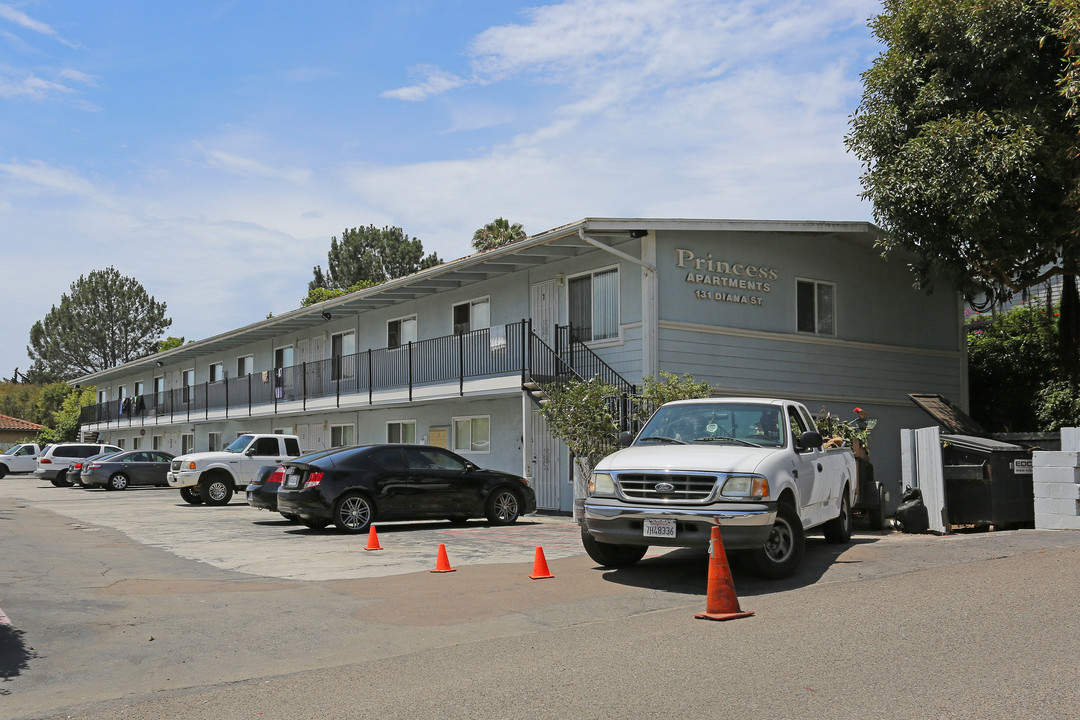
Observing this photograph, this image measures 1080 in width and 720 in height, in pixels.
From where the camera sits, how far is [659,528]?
919 cm

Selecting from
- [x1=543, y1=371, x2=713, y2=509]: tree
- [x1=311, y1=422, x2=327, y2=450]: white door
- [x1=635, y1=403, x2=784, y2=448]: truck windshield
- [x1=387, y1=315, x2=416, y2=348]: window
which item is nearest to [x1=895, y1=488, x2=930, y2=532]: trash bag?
[x1=543, y1=371, x2=713, y2=509]: tree

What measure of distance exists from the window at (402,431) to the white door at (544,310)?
20.3 ft

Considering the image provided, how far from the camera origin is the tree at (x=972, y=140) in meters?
16.5

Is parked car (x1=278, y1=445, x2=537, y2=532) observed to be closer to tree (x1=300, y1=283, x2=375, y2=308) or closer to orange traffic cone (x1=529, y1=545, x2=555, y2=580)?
orange traffic cone (x1=529, y1=545, x2=555, y2=580)

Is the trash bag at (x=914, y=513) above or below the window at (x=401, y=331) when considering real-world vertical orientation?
below

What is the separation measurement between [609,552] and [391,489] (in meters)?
6.02

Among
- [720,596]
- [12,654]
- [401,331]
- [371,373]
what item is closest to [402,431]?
[371,373]

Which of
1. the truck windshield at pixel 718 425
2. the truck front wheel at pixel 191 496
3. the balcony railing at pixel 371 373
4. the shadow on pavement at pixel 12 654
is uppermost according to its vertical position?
the balcony railing at pixel 371 373

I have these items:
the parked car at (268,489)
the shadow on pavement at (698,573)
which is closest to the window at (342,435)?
the parked car at (268,489)

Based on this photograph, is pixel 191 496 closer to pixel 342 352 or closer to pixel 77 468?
pixel 342 352

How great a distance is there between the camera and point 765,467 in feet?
30.6

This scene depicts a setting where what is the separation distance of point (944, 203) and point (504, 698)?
14.6 meters

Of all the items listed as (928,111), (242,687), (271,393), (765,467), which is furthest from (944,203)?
(271,393)

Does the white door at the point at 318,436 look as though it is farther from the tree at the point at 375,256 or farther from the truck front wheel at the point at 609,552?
the tree at the point at 375,256
